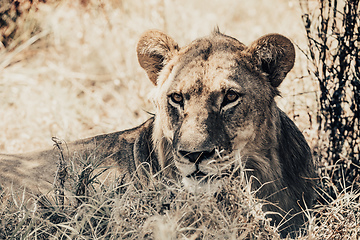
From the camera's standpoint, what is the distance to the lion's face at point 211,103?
10.9 ft

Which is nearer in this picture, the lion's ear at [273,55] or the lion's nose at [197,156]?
the lion's nose at [197,156]

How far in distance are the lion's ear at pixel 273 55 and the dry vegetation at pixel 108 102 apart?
3.14 feet

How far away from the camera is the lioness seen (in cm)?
344

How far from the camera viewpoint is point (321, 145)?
16.3 ft

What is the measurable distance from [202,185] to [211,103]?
612mm

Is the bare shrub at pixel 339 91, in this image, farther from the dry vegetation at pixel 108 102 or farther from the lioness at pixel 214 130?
the lioness at pixel 214 130

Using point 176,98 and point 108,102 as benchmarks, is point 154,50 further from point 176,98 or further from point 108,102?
point 108,102

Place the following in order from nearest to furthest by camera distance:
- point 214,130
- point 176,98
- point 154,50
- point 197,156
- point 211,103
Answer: point 197,156, point 214,130, point 211,103, point 176,98, point 154,50

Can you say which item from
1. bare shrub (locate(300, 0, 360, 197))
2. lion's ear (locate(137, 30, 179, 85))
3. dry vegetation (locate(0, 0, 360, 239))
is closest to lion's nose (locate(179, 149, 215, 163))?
dry vegetation (locate(0, 0, 360, 239))

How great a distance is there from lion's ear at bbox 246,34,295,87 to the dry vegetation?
96 centimetres

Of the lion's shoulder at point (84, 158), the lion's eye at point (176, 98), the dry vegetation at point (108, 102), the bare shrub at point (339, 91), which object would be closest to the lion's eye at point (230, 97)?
the lion's eye at point (176, 98)

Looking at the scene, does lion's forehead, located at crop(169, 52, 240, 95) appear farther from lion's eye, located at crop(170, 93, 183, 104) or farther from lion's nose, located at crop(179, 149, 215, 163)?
lion's nose, located at crop(179, 149, 215, 163)

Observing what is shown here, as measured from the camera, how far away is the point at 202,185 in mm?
3295

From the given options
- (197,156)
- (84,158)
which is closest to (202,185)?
(197,156)
